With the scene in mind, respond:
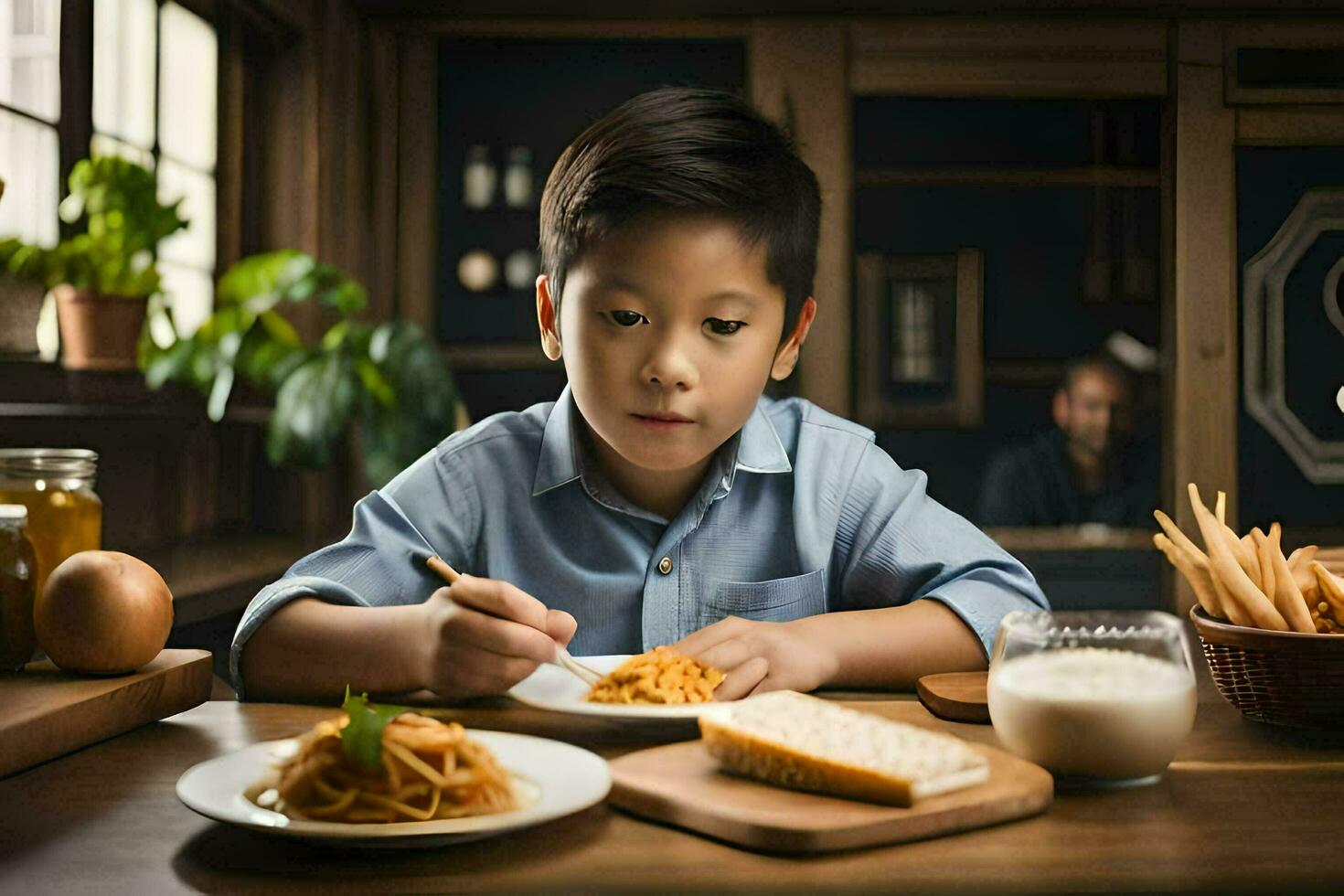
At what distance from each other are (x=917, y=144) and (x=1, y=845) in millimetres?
3435

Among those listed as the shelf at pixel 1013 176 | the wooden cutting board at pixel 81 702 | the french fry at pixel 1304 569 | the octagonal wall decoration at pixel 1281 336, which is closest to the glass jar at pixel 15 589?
the wooden cutting board at pixel 81 702

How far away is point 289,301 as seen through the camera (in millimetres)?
3445

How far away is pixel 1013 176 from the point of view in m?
3.70

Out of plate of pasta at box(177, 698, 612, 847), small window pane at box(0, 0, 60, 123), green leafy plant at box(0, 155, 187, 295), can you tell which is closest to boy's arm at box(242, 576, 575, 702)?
plate of pasta at box(177, 698, 612, 847)

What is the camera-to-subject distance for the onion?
1.02 m

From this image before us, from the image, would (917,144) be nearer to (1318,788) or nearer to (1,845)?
(1318,788)

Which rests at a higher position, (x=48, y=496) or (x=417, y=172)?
(x=417, y=172)

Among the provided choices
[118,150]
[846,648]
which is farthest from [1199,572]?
[118,150]

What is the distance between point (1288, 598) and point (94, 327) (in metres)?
2.28

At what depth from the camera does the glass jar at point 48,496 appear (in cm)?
117

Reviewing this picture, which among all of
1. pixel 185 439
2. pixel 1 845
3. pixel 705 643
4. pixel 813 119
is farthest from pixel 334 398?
pixel 1 845

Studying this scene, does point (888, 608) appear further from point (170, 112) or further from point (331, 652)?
point (170, 112)

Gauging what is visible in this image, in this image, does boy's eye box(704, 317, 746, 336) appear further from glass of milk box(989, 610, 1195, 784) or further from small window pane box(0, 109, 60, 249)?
small window pane box(0, 109, 60, 249)

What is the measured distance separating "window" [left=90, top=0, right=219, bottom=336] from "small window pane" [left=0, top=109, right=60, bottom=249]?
14cm
